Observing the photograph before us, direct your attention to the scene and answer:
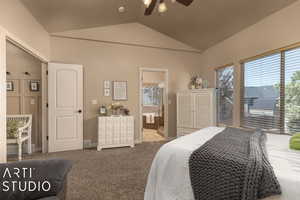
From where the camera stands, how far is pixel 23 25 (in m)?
2.73

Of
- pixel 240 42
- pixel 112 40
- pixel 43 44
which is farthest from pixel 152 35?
pixel 43 44

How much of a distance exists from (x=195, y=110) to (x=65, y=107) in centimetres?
321

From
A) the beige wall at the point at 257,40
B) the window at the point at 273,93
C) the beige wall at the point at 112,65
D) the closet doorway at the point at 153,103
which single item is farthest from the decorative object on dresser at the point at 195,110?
the closet doorway at the point at 153,103

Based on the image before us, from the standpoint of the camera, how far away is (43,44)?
363 cm

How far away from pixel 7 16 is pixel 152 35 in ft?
11.0

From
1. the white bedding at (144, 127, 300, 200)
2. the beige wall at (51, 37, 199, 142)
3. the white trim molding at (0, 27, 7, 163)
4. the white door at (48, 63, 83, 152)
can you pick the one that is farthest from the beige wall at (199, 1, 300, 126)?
the white trim molding at (0, 27, 7, 163)

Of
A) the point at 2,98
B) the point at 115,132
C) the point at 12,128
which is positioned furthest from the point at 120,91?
the point at 2,98

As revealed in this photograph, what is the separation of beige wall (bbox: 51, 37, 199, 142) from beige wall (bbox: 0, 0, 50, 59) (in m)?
0.48

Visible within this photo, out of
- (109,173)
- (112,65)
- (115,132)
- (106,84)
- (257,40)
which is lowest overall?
(109,173)

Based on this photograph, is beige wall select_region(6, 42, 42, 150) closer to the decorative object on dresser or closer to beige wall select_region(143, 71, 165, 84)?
the decorative object on dresser

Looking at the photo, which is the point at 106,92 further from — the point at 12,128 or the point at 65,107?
the point at 12,128

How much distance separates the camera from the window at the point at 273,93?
9.06ft

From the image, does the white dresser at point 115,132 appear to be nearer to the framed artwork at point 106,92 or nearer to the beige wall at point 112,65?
the beige wall at point 112,65

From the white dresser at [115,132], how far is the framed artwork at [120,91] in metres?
0.65
